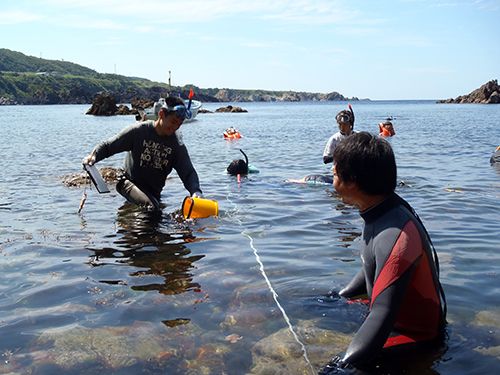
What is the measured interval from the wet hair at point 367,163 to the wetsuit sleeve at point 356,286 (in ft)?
3.64

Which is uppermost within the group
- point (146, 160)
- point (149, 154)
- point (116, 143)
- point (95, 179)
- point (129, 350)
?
point (116, 143)

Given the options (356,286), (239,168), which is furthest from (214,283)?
(239,168)

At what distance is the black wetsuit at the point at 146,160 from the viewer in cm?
696

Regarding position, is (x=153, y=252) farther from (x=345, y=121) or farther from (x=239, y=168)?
(x=239, y=168)

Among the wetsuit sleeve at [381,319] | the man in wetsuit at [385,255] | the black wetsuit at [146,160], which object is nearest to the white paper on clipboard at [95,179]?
the black wetsuit at [146,160]

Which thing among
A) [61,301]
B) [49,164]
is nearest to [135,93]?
[49,164]

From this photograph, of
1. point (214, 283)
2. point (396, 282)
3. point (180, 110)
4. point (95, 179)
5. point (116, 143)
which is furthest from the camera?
point (116, 143)

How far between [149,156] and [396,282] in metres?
5.37

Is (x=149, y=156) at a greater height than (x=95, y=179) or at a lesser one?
greater

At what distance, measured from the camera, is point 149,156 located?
23.3 feet

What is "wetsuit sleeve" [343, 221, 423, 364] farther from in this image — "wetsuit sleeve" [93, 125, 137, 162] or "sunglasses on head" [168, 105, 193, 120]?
"wetsuit sleeve" [93, 125, 137, 162]

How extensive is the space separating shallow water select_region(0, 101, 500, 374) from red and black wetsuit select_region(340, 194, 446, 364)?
0.26 metres

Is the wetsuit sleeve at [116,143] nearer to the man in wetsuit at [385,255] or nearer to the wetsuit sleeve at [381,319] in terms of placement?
the man in wetsuit at [385,255]

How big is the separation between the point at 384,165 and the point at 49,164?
14.8 metres
